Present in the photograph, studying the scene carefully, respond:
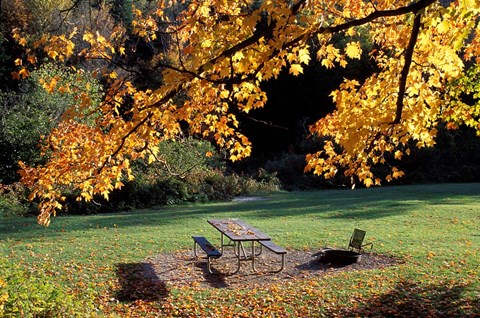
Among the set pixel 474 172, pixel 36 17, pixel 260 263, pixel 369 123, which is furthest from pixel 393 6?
pixel 36 17

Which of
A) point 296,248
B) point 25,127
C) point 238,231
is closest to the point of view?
point 238,231

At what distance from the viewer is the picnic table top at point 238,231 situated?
361 inches

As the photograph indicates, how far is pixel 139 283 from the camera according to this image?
873 cm

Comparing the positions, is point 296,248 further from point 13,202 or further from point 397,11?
point 13,202

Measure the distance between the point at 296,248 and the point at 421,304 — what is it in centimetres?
414

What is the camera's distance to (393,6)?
783cm

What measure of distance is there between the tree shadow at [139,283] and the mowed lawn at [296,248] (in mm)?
124

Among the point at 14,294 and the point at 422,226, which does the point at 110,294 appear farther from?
the point at 422,226

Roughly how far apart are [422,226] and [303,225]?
295cm

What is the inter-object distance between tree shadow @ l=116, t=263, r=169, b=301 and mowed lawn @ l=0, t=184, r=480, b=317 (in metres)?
0.12

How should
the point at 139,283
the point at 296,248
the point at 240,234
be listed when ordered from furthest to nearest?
the point at 296,248 < the point at 240,234 < the point at 139,283

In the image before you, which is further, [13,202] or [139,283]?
[13,202]

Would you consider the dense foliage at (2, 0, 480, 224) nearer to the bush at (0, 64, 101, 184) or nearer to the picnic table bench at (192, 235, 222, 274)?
the picnic table bench at (192, 235, 222, 274)

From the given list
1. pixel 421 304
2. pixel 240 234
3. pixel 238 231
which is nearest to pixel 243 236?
pixel 240 234
